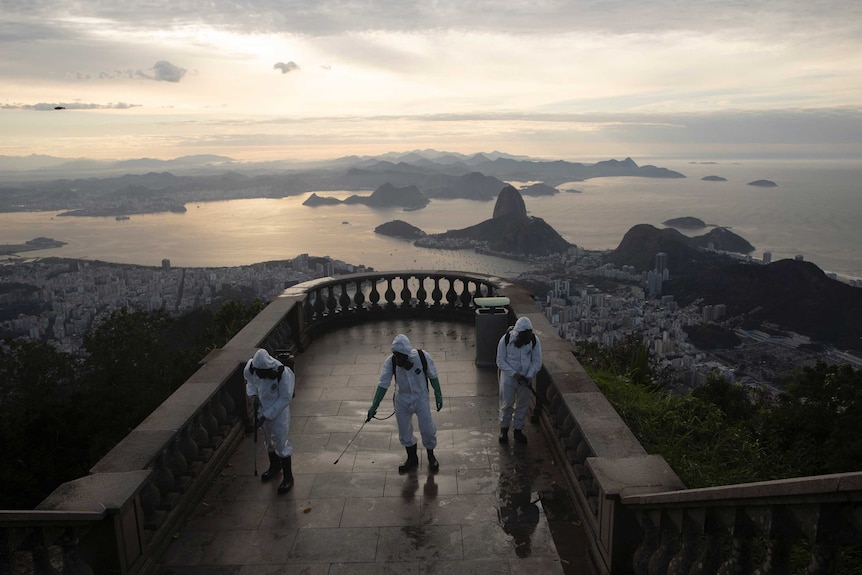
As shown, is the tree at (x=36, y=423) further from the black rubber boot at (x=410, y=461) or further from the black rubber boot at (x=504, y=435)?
the black rubber boot at (x=504, y=435)

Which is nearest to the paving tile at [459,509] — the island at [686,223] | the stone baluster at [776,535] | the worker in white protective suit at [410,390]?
the worker in white protective suit at [410,390]

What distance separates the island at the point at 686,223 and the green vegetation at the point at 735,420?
148374 millimetres

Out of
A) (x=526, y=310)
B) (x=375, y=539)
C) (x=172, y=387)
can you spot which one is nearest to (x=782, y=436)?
(x=526, y=310)

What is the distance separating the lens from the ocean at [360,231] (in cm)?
10106

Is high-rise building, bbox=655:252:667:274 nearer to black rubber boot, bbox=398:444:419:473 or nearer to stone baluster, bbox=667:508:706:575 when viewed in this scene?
black rubber boot, bbox=398:444:419:473

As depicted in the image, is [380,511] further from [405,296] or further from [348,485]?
[405,296]

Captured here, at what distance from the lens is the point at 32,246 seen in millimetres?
109000

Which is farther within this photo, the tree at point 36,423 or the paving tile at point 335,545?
the tree at point 36,423

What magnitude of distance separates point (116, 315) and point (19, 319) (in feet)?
123

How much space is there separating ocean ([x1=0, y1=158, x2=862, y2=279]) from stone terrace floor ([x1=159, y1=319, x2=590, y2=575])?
2627 inches

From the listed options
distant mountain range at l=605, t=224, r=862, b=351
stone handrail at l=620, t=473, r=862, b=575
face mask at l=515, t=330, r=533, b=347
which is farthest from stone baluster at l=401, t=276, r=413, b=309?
distant mountain range at l=605, t=224, r=862, b=351

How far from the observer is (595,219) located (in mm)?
167750

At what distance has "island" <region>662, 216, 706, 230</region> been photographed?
15066 centimetres

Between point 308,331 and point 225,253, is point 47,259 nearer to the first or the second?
point 225,253
